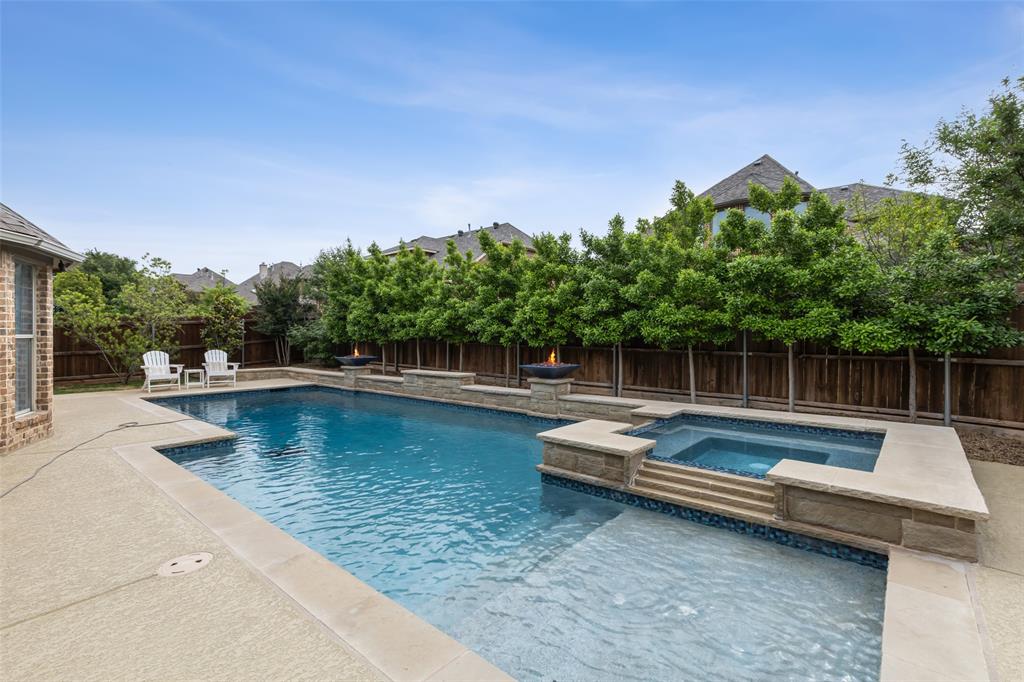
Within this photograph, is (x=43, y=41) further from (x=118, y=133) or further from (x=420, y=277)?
(x=420, y=277)

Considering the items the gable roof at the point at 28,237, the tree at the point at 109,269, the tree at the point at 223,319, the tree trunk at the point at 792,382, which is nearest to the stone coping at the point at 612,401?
the tree trunk at the point at 792,382

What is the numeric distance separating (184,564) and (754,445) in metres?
6.90

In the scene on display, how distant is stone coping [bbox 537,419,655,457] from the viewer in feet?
17.5

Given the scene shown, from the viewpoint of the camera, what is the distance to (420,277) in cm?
1521

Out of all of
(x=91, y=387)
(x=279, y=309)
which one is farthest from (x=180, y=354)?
(x=279, y=309)

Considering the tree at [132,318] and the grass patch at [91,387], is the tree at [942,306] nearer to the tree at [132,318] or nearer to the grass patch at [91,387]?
the tree at [132,318]

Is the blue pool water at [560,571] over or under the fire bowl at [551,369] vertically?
under

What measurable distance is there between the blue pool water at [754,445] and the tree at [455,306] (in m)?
6.82

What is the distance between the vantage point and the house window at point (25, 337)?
6352 mm

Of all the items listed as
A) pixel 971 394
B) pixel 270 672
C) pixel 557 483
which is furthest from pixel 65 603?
pixel 971 394

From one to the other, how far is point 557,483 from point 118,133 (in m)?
13.5

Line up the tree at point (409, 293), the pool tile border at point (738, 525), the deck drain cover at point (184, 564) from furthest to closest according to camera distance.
Result: the tree at point (409, 293)
the pool tile border at point (738, 525)
the deck drain cover at point (184, 564)

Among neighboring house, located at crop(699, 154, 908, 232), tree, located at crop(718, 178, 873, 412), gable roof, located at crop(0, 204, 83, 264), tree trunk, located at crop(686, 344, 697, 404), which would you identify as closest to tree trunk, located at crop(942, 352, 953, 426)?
tree, located at crop(718, 178, 873, 412)

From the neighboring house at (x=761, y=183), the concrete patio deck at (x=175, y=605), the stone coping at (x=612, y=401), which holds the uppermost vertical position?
the neighboring house at (x=761, y=183)
